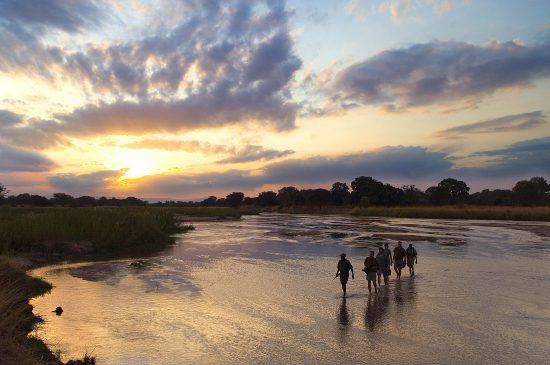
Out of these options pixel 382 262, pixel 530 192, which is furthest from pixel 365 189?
pixel 382 262

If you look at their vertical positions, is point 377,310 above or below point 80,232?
below

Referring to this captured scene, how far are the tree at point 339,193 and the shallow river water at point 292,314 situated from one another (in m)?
150

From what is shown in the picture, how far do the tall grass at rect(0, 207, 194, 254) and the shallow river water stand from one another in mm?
5204

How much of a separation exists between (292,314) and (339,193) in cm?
16917

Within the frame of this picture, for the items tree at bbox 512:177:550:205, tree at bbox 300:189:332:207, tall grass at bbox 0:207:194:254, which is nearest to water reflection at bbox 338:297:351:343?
tall grass at bbox 0:207:194:254

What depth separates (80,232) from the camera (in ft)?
112

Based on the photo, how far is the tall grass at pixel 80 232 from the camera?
96.0 ft

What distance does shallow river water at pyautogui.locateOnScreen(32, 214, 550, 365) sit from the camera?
11445mm

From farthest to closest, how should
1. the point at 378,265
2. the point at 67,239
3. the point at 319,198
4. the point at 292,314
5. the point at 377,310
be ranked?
the point at 319,198, the point at 67,239, the point at 378,265, the point at 377,310, the point at 292,314

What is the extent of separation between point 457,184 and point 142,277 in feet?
490

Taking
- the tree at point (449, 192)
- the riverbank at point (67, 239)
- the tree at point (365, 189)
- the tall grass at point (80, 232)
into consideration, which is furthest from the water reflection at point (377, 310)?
the tree at point (449, 192)

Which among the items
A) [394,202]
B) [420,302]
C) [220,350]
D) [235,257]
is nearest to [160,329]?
[220,350]

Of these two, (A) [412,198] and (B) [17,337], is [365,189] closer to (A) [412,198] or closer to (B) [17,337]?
(A) [412,198]

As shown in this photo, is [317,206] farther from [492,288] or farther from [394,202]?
[492,288]
